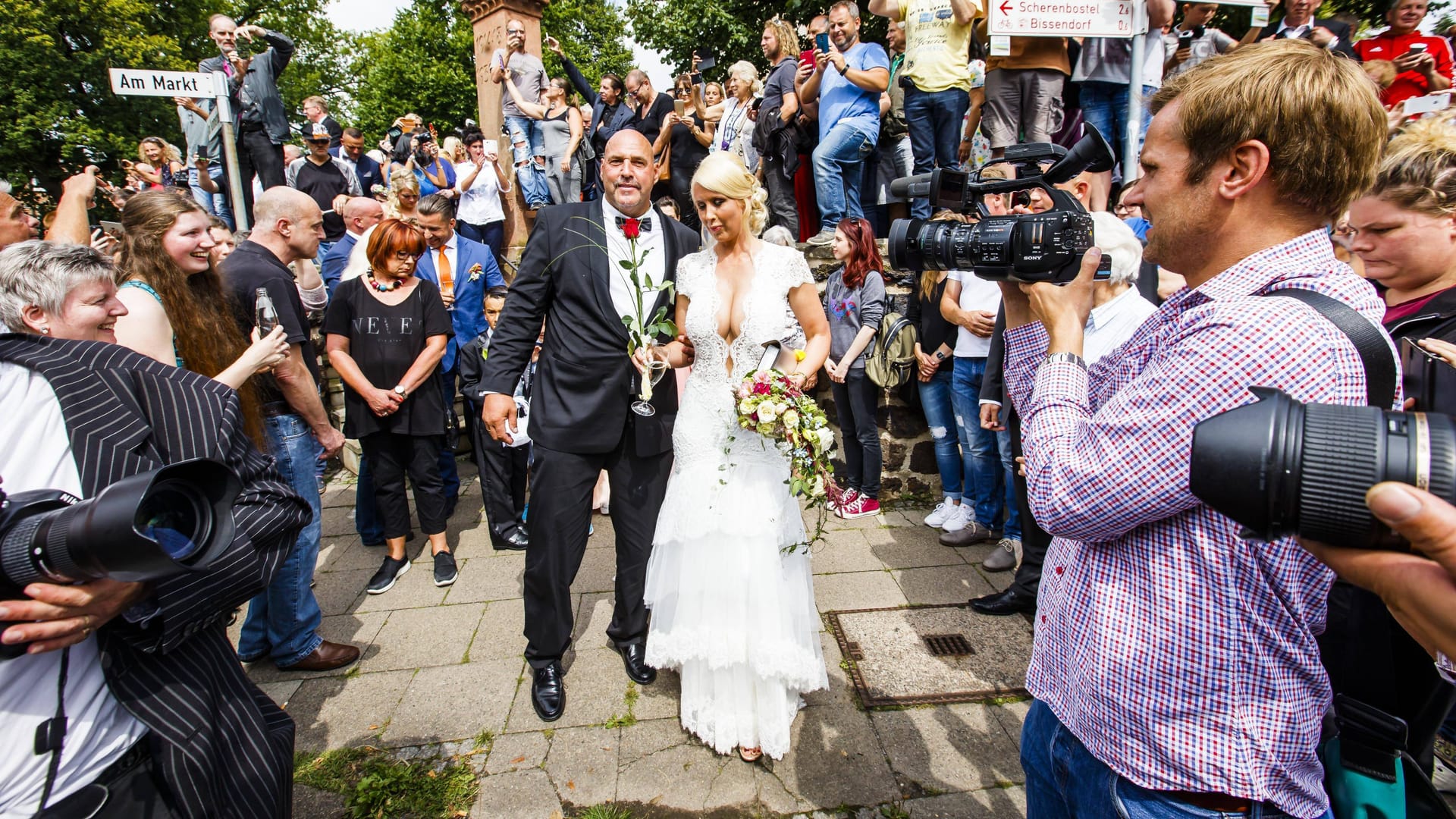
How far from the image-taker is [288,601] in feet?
10.9

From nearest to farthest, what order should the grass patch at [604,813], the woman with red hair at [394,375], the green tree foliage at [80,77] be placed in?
the grass patch at [604,813], the woman with red hair at [394,375], the green tree foliage at [80,77]

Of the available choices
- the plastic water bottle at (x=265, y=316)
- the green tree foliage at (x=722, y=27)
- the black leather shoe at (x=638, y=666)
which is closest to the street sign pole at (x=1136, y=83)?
the black leather shoe at (x=638, y=666)

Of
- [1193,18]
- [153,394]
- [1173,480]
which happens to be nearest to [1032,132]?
[1193,18]

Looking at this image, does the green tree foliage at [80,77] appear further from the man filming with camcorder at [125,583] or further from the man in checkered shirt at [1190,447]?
the man in checkered shirt at [1190,447]

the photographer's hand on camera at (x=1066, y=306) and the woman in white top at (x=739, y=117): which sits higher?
the woman in white top at (x=739, y=117)

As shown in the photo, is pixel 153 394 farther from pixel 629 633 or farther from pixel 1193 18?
pixel 1193 18

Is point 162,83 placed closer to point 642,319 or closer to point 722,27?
point 642,319

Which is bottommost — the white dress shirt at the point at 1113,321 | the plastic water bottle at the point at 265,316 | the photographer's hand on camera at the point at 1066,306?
the white dress shirt at the point at 1113,321

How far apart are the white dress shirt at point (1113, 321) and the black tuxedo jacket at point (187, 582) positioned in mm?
2929

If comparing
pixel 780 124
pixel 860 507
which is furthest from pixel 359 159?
pixel 860 507

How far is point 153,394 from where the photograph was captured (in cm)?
155

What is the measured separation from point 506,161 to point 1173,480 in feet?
34.0

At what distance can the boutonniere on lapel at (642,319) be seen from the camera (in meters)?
2.90

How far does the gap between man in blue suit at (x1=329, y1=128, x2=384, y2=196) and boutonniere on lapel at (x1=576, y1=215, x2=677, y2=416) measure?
8.78 metres
